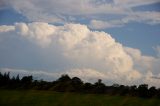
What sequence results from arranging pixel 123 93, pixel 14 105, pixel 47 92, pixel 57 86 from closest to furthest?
pixel 57 86
pixel 47 92
pixel 123 93
pixel 14 105

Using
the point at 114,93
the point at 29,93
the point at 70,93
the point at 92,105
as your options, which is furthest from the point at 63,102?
the point at 92,105

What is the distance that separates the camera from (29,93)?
23.5 ft

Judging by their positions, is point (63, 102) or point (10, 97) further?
point (10, 97)

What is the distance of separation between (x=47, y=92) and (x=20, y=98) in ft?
2.55

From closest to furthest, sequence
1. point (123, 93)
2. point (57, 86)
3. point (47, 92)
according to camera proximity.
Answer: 1. point (57, 86)
2. point (47, 92)
3. point (123, 93)

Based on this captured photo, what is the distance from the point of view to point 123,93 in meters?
8.08

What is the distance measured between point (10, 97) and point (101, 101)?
3233mm

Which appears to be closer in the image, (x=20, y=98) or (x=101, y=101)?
(x=20, y=98)

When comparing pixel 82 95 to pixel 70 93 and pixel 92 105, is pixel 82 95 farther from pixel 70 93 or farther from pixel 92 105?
pixel 92 105

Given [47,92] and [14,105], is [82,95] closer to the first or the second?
[47,92]

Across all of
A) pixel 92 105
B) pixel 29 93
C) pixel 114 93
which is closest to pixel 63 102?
pixel 29 93

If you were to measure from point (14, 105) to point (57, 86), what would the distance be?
11.1 ft

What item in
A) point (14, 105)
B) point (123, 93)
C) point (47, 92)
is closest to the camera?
point (47, 92)

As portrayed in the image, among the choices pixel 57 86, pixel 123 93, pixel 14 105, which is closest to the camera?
pixel 57 86
